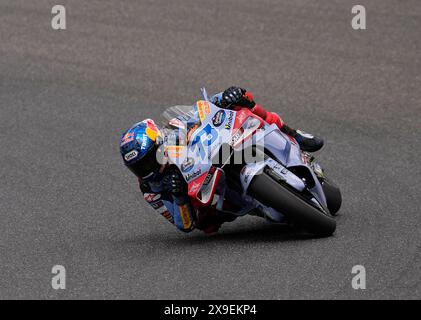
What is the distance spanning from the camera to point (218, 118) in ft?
28.4

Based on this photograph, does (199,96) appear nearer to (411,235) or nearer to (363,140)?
(363,140)

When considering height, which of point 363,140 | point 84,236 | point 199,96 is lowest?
point 84,236

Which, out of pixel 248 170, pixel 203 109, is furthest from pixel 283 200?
pixel 203 109

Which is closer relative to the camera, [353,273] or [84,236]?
[353,273]

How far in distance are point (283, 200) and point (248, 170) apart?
1.24 ft

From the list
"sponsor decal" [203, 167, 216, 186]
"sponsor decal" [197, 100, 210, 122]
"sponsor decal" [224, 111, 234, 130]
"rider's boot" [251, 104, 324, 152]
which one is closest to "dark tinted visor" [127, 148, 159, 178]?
"sponsor decal" [203, 167, 216, 186]

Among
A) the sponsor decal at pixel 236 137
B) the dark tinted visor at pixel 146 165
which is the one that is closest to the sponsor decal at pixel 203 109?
the sponsor decal at pixel 236 137

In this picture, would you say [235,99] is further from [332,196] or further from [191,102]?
[191,102]

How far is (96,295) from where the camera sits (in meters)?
7.70

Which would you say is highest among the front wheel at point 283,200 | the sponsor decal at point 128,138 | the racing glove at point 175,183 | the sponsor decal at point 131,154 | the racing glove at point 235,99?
the racing glove at point 235,99

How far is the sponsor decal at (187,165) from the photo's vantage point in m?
8.37

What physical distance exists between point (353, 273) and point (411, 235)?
3.86ft

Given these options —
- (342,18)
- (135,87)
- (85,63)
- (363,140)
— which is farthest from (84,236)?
(342,18)

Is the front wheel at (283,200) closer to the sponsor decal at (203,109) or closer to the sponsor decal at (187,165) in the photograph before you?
the sponsor decal at (187,165)
